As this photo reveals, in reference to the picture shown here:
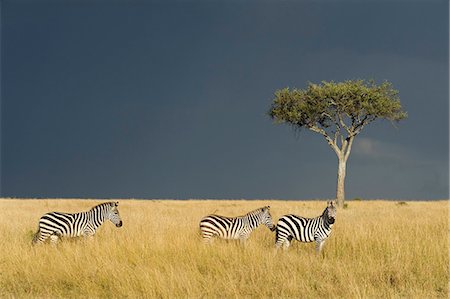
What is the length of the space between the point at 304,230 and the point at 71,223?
687 centimetres

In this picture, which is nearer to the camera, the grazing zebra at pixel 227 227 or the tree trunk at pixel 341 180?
the grazing zebra at pixel 227 227

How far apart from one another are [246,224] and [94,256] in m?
4.09

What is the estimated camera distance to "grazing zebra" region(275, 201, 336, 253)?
12.4 m

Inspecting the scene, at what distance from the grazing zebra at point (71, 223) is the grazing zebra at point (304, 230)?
5.37 meters

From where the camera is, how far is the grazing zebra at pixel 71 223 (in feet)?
46.9

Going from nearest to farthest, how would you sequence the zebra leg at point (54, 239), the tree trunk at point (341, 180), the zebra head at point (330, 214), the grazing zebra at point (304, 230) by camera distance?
the zebra head at point (330, 214) < the grazing zebra at point (304, 230) < the zebra leg at point (54, 239) < the tree trunk at point (341, 180)

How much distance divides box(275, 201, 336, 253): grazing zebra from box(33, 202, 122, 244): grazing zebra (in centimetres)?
537

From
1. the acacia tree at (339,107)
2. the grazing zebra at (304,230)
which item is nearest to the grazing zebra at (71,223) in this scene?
the grazing zebra at (304,230)

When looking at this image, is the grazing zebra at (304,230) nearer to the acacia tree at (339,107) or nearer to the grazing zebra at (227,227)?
the grazing zebra at (227,227)

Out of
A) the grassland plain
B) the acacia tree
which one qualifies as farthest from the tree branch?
the grassland plain

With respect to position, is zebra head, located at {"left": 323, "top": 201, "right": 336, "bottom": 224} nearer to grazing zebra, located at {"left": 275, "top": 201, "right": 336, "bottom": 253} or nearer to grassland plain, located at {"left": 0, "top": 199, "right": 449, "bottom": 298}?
grazing zebra, located at {"left": 275, "top": 201, "right": 336, "bottom": 253}

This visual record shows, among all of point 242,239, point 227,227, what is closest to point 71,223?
point 227,227

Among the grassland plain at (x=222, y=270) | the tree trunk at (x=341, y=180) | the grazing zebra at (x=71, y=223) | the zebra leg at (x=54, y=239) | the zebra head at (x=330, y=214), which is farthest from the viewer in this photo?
the tree trunk at (x=341, y=180)

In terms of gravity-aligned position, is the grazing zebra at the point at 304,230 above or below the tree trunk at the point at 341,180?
below
